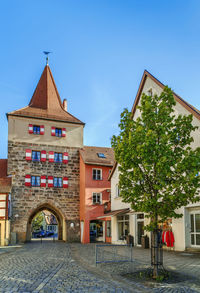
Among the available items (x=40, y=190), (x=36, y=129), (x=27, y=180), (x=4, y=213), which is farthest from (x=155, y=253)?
(x=36, y=129)

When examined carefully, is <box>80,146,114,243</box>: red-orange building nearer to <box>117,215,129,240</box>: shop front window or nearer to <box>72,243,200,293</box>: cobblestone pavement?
<box>117,215,129,240</box>: shop front window

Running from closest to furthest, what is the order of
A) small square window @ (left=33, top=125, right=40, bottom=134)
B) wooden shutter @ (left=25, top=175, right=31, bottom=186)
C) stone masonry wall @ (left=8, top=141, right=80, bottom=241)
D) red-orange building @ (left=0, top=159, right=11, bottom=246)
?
red-orange building @ (left=0, top=159, right=11, bottom=246)
stone masonry wall @ (left=8, top=141, right=80, bottom=241)
wooden shutter @ (left=25, top=175, right=31, bottom=186)
small square window @ (left=33, top=125, right=40, bottom=134)

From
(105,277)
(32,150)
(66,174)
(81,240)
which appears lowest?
(81,240)

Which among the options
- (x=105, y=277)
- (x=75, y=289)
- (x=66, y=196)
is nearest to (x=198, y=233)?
(x=105, y=277)

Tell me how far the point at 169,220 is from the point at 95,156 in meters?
14.9

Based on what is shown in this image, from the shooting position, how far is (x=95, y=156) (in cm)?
3127

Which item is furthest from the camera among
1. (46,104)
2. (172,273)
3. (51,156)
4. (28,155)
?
(46,104)

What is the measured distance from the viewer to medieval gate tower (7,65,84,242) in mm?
28844

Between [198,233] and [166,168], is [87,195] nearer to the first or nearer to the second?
[198,233]

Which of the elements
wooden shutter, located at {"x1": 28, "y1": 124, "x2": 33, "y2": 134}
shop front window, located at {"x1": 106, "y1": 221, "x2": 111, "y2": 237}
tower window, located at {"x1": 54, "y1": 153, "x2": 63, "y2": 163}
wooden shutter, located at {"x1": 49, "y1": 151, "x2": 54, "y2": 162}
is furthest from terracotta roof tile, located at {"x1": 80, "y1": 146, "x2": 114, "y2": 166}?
shop front window, located at {"x1": 106, "y1": 221, "x2": 111, "y2": 237}

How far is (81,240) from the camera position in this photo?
29.6m

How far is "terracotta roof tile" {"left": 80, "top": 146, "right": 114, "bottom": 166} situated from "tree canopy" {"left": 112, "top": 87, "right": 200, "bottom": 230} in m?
20.1

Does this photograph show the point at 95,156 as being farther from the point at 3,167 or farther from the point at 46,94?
the point at 46,94

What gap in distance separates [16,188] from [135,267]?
19915 mm
